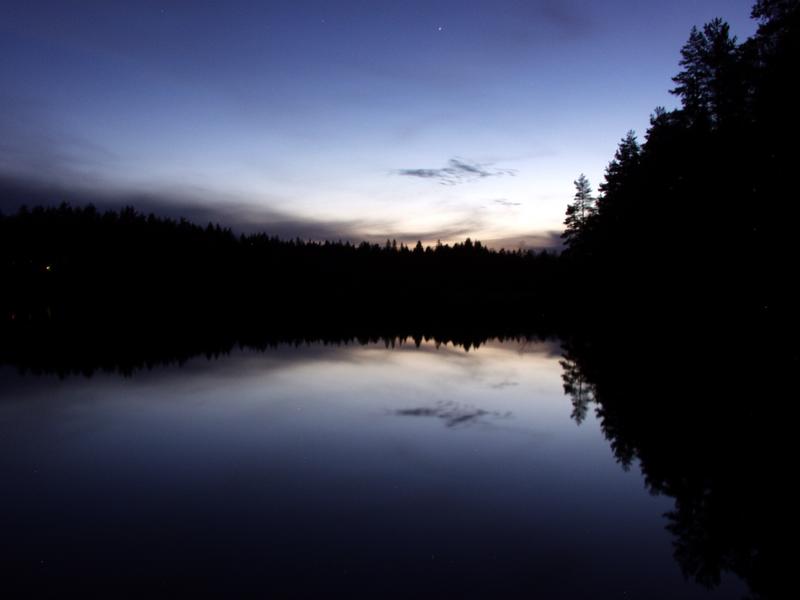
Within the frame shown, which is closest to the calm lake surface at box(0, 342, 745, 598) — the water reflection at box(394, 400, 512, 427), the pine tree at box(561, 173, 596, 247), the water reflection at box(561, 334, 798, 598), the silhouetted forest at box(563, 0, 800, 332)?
the water reflection at box(394, 400, 512, 427)

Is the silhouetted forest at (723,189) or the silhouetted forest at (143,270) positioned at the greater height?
the silhouetted forest at (723,189)

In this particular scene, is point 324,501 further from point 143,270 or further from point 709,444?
point 143,270

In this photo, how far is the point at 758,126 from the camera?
28172mm

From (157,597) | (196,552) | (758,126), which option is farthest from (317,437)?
(758,126)

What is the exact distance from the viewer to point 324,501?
1061 cm

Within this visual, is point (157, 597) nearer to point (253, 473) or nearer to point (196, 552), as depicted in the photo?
point (196, 552)

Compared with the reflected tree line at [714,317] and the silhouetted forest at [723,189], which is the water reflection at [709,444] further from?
the silhouetted forest at [723,189]

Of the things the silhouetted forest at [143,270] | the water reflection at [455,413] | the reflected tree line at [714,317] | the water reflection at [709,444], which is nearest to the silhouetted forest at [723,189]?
the reflected tree line at [714,317]

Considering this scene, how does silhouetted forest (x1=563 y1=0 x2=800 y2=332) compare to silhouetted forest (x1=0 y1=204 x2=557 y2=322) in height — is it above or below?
above

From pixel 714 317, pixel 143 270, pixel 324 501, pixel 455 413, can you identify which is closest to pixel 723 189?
pixel 714 317

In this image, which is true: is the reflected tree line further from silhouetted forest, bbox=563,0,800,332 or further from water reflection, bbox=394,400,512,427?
water reflection, bbox=394,400,512,427

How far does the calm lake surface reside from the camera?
7.77m

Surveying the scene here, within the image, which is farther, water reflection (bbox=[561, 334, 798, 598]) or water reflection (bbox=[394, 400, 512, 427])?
water reflection (bbox=[394, 400, 512, 427])

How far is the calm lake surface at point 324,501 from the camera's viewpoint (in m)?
7.77
